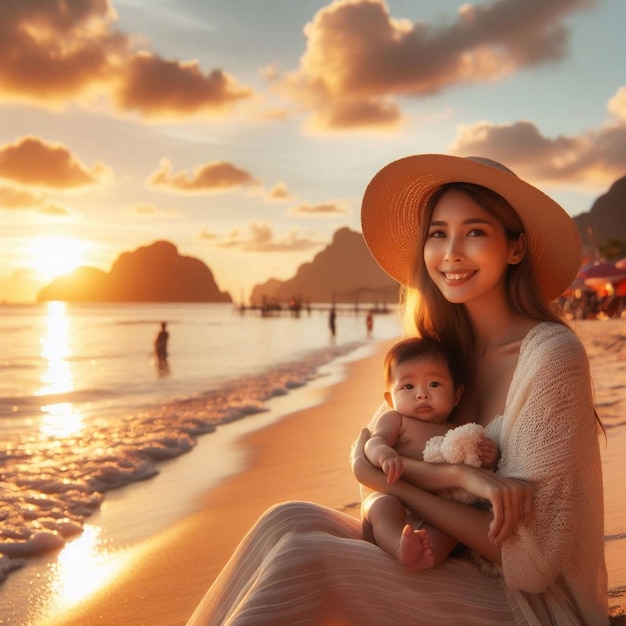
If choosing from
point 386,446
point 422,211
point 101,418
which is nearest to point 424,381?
point 386,446

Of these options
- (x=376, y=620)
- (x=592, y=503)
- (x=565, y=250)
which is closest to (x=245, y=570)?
(x=376, y=620)

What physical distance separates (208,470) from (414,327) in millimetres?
4668

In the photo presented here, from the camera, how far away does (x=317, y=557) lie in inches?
75.7

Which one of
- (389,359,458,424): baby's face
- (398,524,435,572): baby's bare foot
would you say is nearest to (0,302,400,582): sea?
(389,359,458,424): baby's face

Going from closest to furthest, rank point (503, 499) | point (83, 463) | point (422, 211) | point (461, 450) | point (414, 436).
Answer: point (503, 499) < point (461, 450) < point (414, 436) < point (422, 211) < point (83, 463)

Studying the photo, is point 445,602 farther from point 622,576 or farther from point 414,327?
point 622,576

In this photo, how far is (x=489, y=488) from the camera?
2.00 metres

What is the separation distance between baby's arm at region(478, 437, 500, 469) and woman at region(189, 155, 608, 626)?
0.10ft

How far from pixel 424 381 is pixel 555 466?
1.98 feet

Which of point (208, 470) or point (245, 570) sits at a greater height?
point (245, 570)

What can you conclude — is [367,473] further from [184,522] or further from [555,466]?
[184,522]

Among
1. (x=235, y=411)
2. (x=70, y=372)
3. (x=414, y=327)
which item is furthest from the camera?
(x=70, y=372)

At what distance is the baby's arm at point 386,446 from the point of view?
2.25 meters

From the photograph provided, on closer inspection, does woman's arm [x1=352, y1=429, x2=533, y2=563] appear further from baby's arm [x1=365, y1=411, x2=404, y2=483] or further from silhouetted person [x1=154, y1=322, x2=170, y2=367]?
silhouetted person [x1=154, y1=322, x2=170, y2=367]
